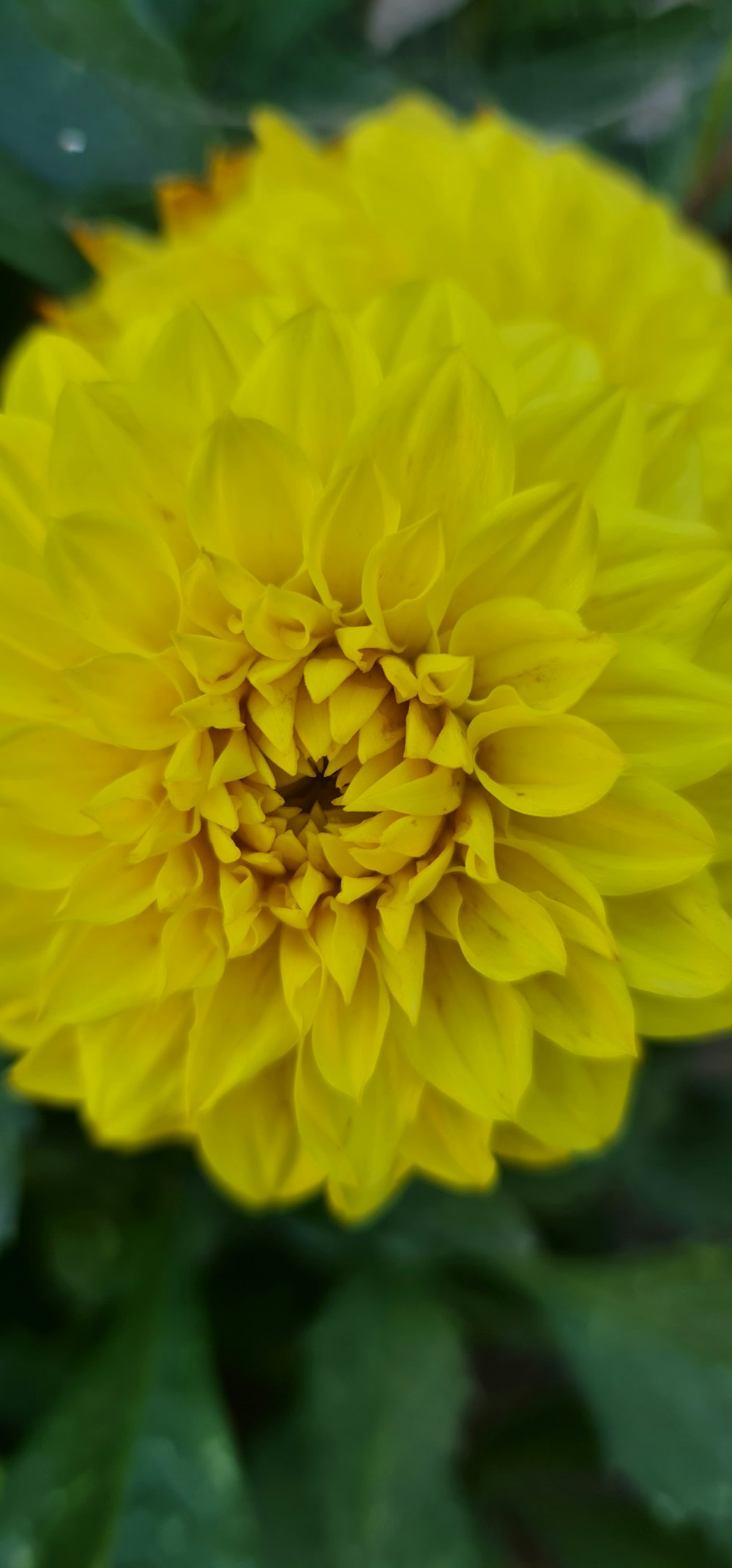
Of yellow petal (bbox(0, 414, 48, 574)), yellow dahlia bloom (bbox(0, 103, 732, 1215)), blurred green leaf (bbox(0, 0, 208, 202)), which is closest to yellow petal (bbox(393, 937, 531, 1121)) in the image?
yellow dahlia bloom (bbox(0, 103, 732, 1215))

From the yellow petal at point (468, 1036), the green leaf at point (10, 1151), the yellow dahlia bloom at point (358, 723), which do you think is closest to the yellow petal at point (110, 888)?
the yellow dahlia bloom at point (358, 723)

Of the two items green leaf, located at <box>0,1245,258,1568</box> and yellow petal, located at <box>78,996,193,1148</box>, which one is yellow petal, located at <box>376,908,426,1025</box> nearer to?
yellow petal, located at <box>78,996,193,1148</box>

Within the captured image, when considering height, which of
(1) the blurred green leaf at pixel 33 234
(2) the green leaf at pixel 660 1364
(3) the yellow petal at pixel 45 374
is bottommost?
(2) the green leaf at pixel 660 1364

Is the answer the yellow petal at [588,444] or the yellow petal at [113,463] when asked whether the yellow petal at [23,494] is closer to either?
the yellow petal at [113,463]

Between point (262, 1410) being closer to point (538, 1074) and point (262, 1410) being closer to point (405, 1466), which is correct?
point (405, 1466)

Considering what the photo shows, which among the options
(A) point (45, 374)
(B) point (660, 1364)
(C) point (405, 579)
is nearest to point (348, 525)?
(C) point (405, 579)

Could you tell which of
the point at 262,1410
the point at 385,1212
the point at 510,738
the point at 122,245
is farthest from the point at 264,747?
the point at 262,1410

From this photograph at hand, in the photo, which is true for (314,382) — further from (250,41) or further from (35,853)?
(250,41)
